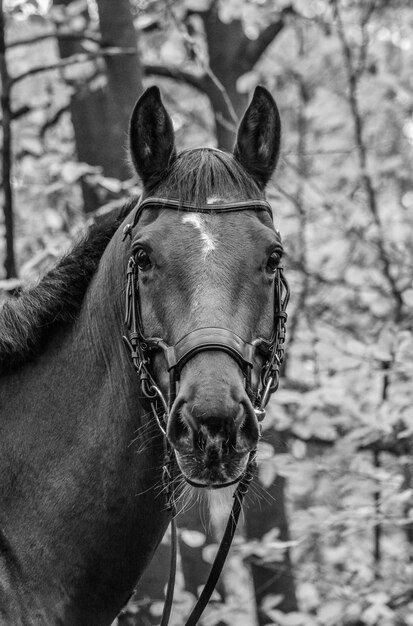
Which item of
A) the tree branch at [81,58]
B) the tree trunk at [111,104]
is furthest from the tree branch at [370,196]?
the tree branch at [81,58]

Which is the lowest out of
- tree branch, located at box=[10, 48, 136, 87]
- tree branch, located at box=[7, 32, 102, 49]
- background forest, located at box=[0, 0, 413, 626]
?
background forest, located at box=[0, 0, 413, 626]

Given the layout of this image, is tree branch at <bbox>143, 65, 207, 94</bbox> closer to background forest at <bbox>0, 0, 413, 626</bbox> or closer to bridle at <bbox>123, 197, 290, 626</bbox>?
background forest at <bbox>0, 0, 413, 626</bbox>

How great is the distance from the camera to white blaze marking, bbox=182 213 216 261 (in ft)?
10.9

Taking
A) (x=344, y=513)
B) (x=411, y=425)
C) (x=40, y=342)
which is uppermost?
(x=40, y=342)

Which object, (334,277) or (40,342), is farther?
(334,277)

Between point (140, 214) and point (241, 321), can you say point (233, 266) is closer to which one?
point (241, 321)

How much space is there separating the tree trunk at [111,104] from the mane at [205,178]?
3.04 meters

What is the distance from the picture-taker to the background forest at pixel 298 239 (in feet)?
20.7

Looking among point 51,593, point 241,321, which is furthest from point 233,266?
point 51,593

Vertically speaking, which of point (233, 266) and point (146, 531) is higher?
point (233, 266)

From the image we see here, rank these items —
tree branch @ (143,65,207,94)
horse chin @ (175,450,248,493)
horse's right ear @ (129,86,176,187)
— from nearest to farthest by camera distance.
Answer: horse chin @ (175,450,248,493)
horse's right ear @ (129,86,176,187)
tree branch @ (143,65,207,94)

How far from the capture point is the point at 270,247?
346cm

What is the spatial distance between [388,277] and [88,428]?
4764 millimetres

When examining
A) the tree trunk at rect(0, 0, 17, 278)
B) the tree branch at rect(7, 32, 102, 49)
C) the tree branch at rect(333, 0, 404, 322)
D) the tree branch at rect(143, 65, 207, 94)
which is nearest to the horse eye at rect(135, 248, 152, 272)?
the tree trunk at rect(0, 0, 17, 278)
